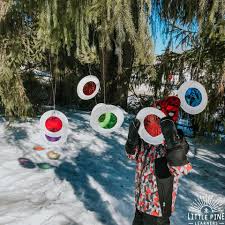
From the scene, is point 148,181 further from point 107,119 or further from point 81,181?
point 81,181

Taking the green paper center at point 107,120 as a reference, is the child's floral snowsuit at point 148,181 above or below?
below

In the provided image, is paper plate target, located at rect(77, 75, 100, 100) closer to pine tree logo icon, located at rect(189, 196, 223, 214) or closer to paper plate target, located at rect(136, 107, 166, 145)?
paper plate target, located at rect(136, 107, 166, 145)

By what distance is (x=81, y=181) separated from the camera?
607cm

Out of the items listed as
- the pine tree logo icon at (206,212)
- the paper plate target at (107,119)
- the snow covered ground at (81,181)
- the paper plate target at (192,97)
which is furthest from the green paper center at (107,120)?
the pine tree logo icon at (206,212)

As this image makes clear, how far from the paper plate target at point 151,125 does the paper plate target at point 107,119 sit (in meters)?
0.38

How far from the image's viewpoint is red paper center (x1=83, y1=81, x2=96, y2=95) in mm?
4186

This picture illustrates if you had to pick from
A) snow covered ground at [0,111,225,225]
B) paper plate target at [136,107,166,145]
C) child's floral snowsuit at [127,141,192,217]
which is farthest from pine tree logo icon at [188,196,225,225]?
paper plate target at [136,107,166,145]

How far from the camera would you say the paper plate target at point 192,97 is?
3568 mm

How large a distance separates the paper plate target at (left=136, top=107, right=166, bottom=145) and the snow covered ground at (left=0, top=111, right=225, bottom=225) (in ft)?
6.00

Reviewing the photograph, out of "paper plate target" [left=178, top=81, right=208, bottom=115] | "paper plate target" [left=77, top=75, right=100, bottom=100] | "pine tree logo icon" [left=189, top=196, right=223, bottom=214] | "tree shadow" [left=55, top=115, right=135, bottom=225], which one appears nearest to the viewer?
"paper plate target" [left=178, top=81, right=208, bottom=115]

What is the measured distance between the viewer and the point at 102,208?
5.09 meters

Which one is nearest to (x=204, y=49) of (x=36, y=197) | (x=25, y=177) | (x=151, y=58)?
(x=151, y=58)

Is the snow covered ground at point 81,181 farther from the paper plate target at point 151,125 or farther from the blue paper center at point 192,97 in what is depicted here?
the blue paper center at point 192,97

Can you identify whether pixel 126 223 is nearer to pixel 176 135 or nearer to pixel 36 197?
pixel 36 197
